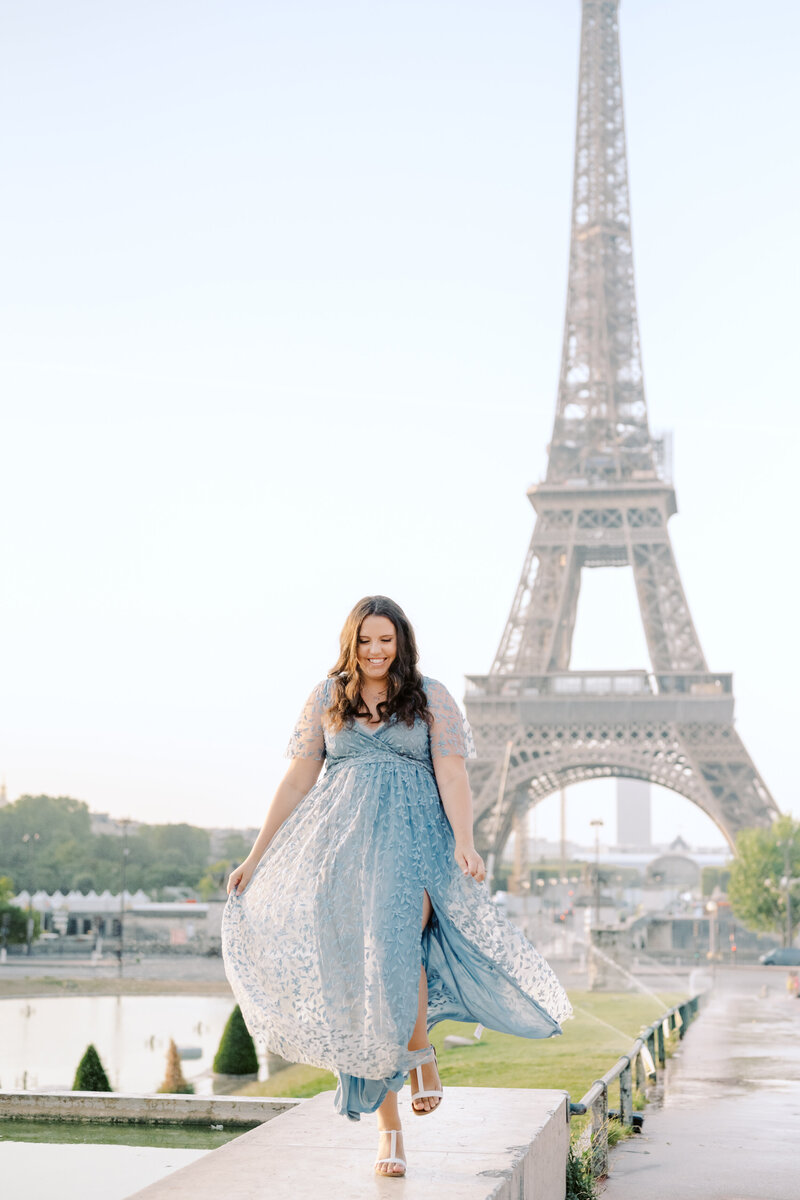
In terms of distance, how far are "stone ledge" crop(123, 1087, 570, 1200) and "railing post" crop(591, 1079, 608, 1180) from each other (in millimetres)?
900

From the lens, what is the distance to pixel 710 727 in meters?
49.0

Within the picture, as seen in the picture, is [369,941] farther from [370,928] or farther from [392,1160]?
[392,1160]

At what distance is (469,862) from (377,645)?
0.82 meters

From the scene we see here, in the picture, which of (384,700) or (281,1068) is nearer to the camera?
(384,700)

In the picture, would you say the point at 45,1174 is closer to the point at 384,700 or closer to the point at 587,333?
the point at 384,700

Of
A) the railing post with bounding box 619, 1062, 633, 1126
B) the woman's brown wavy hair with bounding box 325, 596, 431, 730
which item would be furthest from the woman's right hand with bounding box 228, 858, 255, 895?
the railing post with bounding box 619, 1062, 633, 1126

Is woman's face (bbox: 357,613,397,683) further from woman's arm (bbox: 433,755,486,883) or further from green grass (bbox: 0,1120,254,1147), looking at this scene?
green grass (bbox: 0,1120,254,1147)

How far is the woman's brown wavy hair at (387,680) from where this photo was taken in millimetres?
4645

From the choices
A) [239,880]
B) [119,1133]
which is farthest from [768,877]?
[239,880]

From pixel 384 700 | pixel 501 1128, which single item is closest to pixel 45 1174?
pixel 501 1128

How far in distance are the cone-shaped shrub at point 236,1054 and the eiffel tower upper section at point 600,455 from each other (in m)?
32.2

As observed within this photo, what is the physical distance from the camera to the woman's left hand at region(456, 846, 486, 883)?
4.46 m

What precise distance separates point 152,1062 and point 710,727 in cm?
3128

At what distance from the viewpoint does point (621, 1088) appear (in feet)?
24.4
